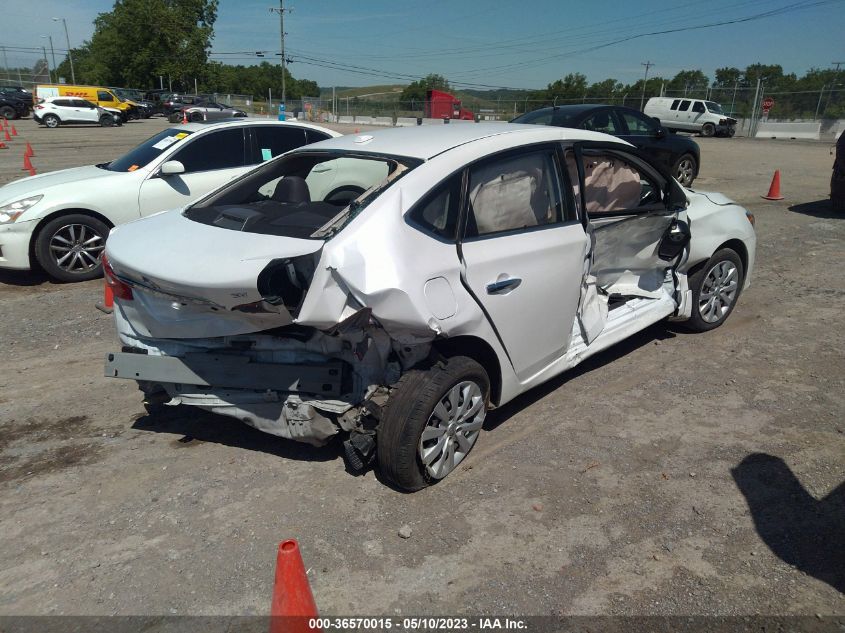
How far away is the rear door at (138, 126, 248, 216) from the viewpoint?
6859 mm

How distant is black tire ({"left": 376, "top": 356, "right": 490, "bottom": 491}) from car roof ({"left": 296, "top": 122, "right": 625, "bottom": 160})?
1193 millimetres

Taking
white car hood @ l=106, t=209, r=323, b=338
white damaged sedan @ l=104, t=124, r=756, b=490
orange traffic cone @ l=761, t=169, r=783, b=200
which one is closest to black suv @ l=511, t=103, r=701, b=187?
orange traffic cone @ l=761, t=169, r=783, b=200

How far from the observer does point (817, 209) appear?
36.1ft

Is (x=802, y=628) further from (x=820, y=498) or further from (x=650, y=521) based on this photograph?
(x=820, y=498)

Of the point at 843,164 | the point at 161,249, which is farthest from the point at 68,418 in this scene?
the point at 843,164

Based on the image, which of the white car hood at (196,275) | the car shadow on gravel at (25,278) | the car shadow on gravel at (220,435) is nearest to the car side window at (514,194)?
the white car hood at (196,275)

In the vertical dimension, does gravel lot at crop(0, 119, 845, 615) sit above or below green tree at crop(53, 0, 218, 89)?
below

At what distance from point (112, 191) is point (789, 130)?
3762 centimetres

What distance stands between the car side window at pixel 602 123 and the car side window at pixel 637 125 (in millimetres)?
388

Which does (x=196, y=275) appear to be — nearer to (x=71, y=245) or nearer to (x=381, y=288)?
(x=381, y=288)

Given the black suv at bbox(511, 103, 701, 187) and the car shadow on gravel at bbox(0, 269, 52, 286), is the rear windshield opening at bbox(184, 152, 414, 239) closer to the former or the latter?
the car shadow on gravel at bbox(0, 269, 52, 286)

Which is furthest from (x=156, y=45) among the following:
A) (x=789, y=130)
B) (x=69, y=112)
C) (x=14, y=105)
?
(x=789, y=130)

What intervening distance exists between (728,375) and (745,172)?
13324 mm

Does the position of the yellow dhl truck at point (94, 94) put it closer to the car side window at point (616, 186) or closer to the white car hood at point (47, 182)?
the white car hood at point (47, 182)
